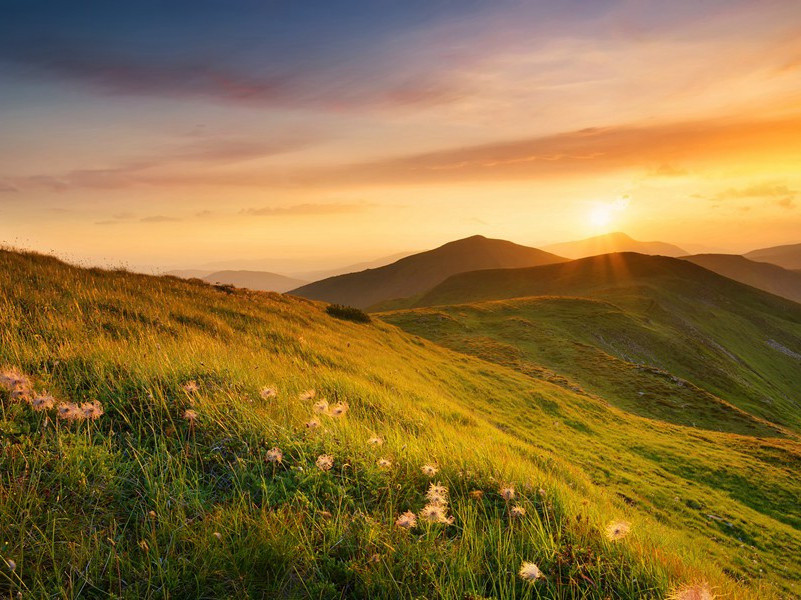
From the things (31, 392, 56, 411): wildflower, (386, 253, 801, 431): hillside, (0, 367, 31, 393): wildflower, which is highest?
(0, 367, 31, 393): wildflower

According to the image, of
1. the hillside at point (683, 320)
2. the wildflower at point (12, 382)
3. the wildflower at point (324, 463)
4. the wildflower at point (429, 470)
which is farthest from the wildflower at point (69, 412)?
the hillside at point (683, 320)

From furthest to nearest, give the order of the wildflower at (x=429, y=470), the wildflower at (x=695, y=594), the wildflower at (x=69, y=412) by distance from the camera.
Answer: the wildflower at (x=429, y=470)
the wildflower at (x=69, y=412)
the wildflower at (x=695, y=594)

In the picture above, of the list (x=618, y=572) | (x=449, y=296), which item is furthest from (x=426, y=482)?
(x=449, y=296)

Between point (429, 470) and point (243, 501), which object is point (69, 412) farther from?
point (429, 470)

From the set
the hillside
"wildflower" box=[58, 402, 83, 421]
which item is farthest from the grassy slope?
the hillside

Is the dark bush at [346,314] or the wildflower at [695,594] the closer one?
the wildflower at [695,594]

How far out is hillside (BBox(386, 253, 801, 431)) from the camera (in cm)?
5366

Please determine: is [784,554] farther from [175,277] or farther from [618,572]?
[175,277]

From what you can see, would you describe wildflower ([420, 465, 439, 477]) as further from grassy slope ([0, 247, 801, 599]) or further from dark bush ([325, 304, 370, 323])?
dark bush ([325, 304, 370, 323])

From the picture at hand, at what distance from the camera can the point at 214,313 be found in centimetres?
1623

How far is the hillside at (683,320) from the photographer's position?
176 ft

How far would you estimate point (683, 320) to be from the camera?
7694cm

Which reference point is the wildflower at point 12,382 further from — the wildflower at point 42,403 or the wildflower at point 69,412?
the wildflower at point 69,412

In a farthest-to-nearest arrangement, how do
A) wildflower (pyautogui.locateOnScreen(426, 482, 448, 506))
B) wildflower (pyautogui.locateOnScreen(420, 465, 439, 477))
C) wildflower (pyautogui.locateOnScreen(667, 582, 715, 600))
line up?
wildflower (pyautogui.locateOnScreen(420, 465, 439, 477))
wildflower (pyautogui.locateOnScreen(426, 482, 448, 506))
wildflower (pyautogui.locateOnScreen(667, 582, 715, 600))
